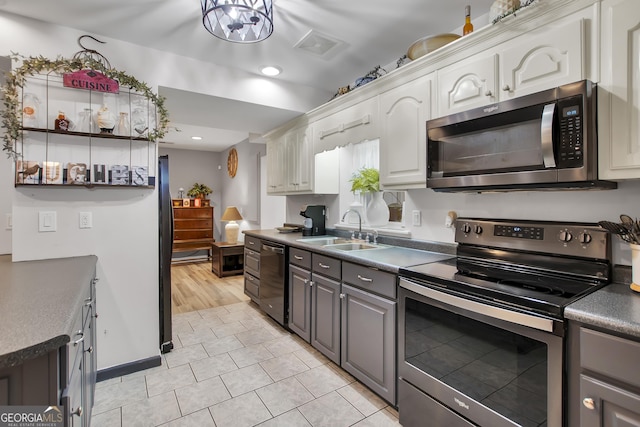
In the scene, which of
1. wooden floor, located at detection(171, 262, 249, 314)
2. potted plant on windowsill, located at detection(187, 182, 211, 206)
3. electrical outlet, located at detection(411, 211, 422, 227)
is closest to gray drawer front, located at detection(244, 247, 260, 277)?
wooden floor, located at detection(171, 262, 249, 314)

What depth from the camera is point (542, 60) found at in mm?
1475

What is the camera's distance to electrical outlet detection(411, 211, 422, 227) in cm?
245

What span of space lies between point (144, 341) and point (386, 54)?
9.98 feet

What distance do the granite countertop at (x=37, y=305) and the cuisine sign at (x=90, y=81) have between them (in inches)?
47.6

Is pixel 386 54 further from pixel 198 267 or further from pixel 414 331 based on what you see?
pixel 198 267

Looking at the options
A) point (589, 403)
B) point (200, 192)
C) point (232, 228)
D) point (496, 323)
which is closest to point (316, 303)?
point (496, 323)

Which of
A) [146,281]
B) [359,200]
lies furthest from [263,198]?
[146,281]

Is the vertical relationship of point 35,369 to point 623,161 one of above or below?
below

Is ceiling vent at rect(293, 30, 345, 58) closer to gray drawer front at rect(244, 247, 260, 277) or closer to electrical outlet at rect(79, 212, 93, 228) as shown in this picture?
electrical outlet at rect(79, 212, 93, 228)

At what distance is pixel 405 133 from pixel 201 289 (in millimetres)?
3700

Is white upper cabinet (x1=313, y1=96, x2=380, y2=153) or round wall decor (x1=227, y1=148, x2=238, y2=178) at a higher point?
round wall decor (x1=227, y1=148, x2=238, y2=178)

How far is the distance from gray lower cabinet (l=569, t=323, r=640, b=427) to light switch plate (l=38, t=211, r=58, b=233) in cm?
290

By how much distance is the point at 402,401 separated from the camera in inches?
69.2

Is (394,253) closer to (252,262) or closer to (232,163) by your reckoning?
(252,262)
